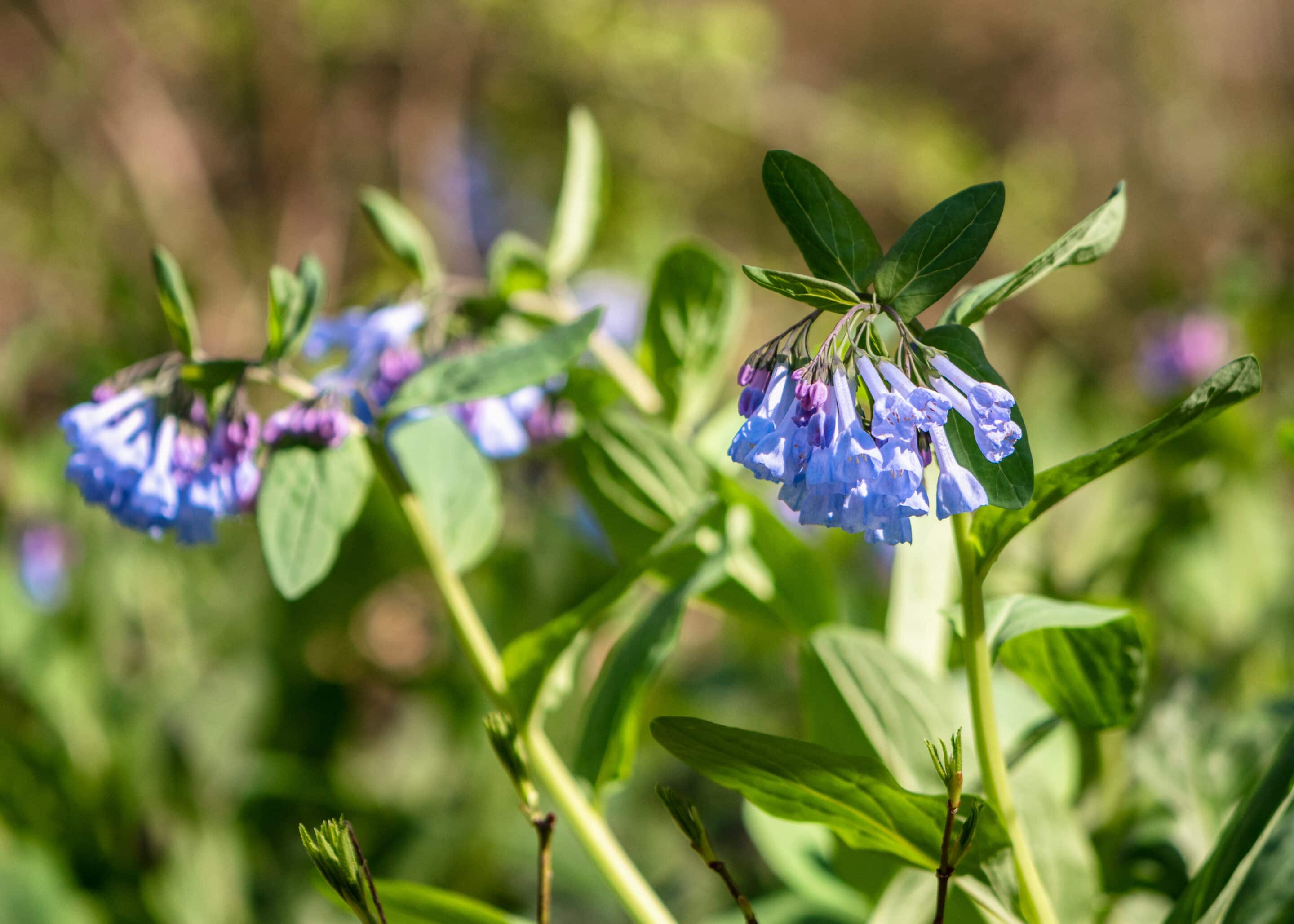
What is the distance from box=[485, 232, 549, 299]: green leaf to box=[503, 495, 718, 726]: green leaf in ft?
1.04

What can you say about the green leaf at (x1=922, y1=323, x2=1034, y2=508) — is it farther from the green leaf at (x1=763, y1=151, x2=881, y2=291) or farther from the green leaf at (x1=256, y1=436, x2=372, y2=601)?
the green leaf at (x1=256, y1=436, x2=372, y2=601)

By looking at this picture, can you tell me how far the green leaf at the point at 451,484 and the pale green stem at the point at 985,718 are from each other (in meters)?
0.36

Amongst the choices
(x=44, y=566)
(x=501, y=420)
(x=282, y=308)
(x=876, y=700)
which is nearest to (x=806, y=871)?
(x=876, y=700)

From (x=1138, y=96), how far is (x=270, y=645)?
118 inches

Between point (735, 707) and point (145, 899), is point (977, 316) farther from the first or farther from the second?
point (145, 899)

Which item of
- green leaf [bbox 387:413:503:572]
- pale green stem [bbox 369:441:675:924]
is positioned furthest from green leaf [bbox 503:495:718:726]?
green leaf [bbox 387:413:503:572]

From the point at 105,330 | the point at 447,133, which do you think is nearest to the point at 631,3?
the point at 447,133

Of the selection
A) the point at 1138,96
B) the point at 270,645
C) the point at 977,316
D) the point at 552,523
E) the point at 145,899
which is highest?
the point at 1138,96

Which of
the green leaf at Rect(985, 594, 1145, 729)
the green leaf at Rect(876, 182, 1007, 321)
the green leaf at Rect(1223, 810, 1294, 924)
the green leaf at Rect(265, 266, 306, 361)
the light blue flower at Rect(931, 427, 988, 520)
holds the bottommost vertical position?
the green leaf at Rect(1223, 810, 1294, 924)

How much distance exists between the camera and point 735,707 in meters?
1.29

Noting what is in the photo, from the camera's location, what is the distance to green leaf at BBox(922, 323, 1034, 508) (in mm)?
437

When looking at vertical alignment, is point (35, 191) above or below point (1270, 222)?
above

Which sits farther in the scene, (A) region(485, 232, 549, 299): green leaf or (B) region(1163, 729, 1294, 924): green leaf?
(A) region(485, 232, 549, 299): green leaf

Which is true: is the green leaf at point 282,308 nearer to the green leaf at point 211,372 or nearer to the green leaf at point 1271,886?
the green leaf at point 211,372
